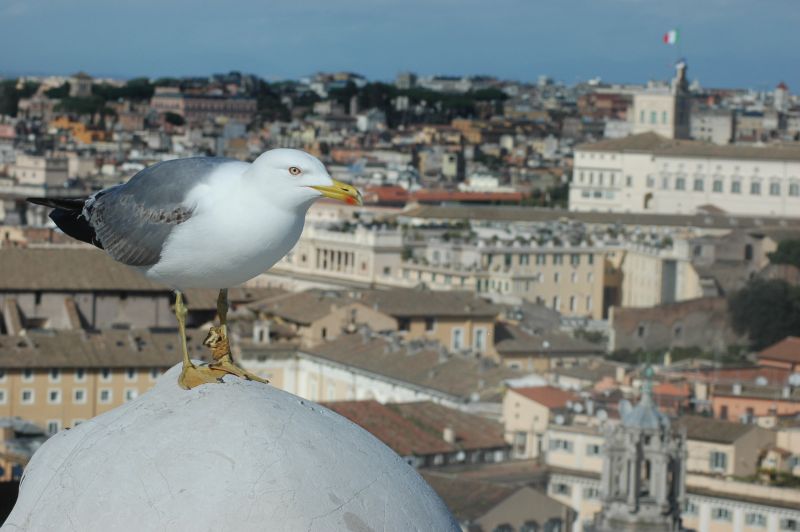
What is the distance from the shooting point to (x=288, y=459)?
3.66 metres

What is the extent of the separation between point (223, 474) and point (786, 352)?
36.4 metres

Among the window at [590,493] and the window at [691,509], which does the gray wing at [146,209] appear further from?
the window at [590,493]

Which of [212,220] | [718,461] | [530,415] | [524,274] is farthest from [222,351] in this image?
[524,274]

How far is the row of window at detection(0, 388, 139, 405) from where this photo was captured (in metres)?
34.1

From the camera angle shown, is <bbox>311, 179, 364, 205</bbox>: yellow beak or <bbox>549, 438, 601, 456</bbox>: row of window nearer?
<bbox>311, 179, 364, 205</bbox>: yellow beak

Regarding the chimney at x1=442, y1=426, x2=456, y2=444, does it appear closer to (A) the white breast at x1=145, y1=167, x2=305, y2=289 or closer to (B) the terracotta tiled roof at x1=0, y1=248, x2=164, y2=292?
(B) the terracotta tiled roof at x1=0, y1=248, x2=164, y2=292

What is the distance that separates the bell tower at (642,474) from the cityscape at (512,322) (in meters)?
0.03

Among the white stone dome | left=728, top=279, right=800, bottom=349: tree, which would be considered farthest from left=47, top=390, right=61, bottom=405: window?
the white stone dome

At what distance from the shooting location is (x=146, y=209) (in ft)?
13.8

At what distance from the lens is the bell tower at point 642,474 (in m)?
24.2

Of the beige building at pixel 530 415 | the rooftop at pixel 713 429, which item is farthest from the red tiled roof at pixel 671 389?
the rooftop at pixel 713 429

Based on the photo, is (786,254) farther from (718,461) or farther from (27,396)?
(718,461)

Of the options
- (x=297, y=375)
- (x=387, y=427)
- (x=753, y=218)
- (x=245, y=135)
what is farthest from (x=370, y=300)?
(x=245, y=135)

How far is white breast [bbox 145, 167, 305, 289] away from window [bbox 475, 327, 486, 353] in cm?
3651
